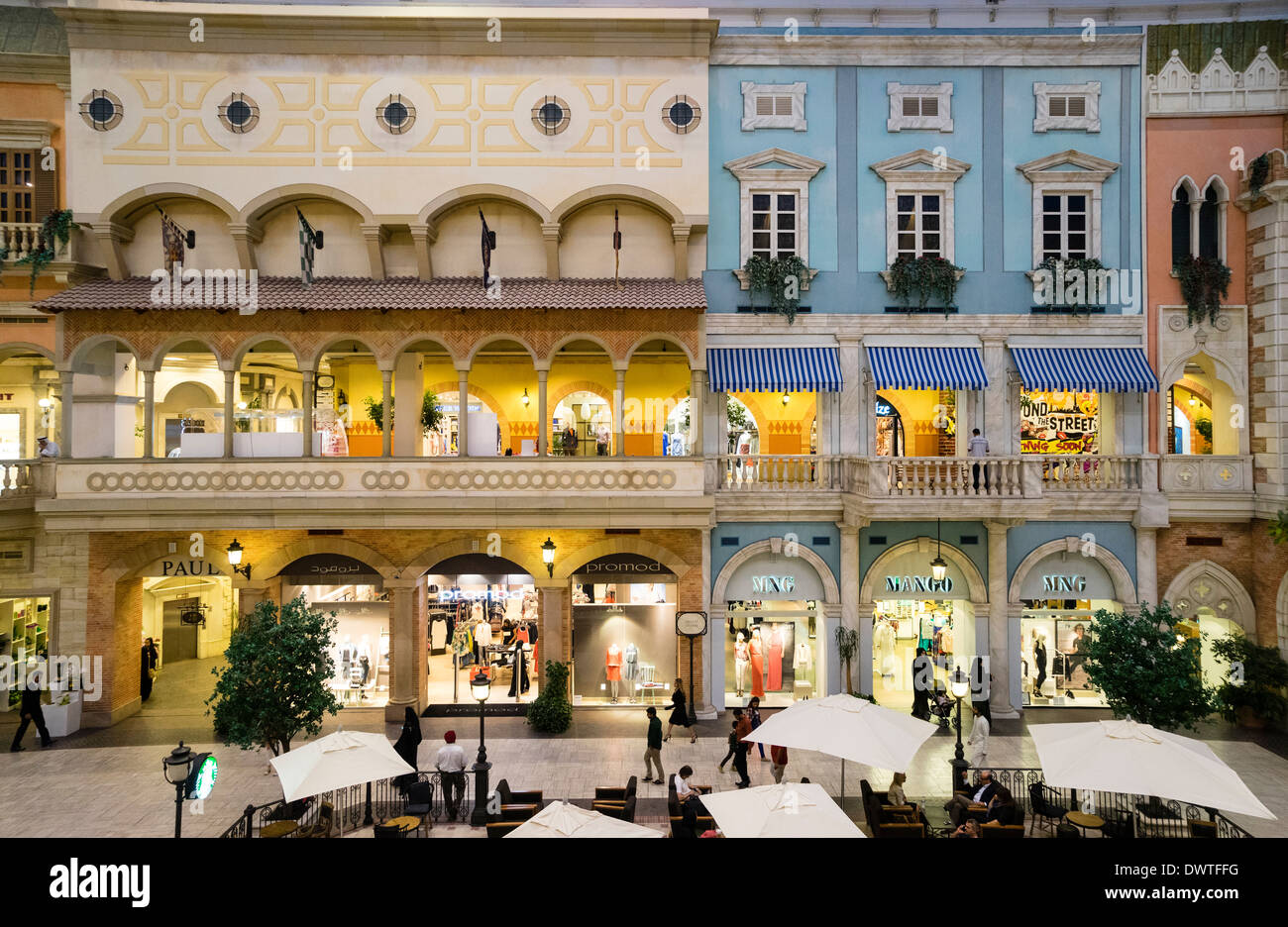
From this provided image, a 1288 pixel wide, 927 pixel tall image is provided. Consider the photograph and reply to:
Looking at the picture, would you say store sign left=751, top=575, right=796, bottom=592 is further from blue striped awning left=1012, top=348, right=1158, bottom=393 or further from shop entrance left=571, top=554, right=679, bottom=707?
blue striped awning left=1012, top=348, right=1158, bottom=393

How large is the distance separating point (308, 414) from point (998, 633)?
60.5ft

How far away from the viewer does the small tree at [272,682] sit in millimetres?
14211

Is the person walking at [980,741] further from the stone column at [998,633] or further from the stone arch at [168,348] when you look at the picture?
the stone arch at [168,348]

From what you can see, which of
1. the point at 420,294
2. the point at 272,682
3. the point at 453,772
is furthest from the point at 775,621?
the point at 420,294

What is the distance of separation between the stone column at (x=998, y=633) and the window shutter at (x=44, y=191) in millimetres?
25315

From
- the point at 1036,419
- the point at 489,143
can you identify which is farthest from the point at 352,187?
the point at 1036,419

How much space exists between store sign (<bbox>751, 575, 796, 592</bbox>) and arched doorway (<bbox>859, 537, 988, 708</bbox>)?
1834 mm

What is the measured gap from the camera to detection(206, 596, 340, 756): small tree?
14.2 metres

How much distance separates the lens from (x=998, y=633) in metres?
20.2

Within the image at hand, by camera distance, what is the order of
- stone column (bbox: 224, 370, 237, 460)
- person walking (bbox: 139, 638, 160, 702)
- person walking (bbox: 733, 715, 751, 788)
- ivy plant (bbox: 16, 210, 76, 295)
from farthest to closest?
1. person walking (bbox: 139, 638, 160, 702)
2. stone column (bbox: 224, 370, 237, 460)
3. ivy plant (bbox: 16, 210, 76, 295)
4. person walking (bbox: 733, 715, 751, 788)

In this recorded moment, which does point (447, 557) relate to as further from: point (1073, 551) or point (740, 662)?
point (1073, 551)

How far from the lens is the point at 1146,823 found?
13852 millimetres

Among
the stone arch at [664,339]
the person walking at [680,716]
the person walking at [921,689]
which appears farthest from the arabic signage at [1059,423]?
the person walking at [680,716]

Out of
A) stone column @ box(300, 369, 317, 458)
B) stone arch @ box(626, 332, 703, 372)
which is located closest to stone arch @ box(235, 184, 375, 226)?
stone column @ box(300, 369, 317, 458)
